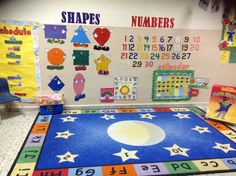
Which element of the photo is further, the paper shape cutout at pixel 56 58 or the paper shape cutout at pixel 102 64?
the paper shape cutout at pixel 102 64

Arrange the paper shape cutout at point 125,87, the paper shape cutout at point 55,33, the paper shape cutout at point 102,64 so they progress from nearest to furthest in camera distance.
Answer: the paper shape cutout at point 55,33, the paper shape cutout at point 102,64, the paper shape cutout at point 125,87

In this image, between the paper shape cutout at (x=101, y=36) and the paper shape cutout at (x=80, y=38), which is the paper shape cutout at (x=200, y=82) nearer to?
the paper shape cutout at (x=101, y=36)

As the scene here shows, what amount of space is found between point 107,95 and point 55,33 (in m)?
1.27

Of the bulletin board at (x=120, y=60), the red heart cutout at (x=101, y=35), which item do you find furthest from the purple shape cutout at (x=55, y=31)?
the red heart cutout at (x=101, y=35)

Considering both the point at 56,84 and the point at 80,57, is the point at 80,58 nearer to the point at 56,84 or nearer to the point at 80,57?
the point at 80,57

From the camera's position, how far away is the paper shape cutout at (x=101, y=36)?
3329 mm

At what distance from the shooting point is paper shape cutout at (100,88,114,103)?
3574 mm

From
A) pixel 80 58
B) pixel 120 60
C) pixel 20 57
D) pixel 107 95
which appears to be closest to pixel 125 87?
pixel 107 95

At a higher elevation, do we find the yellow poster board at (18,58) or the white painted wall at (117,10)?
the white painted wall at (117,10)

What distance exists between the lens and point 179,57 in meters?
3.62

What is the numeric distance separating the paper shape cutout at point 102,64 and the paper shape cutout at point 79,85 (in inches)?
12.0

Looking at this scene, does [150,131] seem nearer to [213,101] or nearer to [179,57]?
[213,101]

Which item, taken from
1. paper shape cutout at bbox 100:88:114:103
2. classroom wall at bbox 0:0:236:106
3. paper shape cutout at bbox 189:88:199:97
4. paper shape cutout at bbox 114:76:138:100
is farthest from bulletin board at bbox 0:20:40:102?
paper shape cutout at bbox 189:88:199:97

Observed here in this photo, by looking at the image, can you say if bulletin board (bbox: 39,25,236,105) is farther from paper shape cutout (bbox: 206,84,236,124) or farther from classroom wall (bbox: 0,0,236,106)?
paper shape cutout (bbox: 206,84,236,124)
